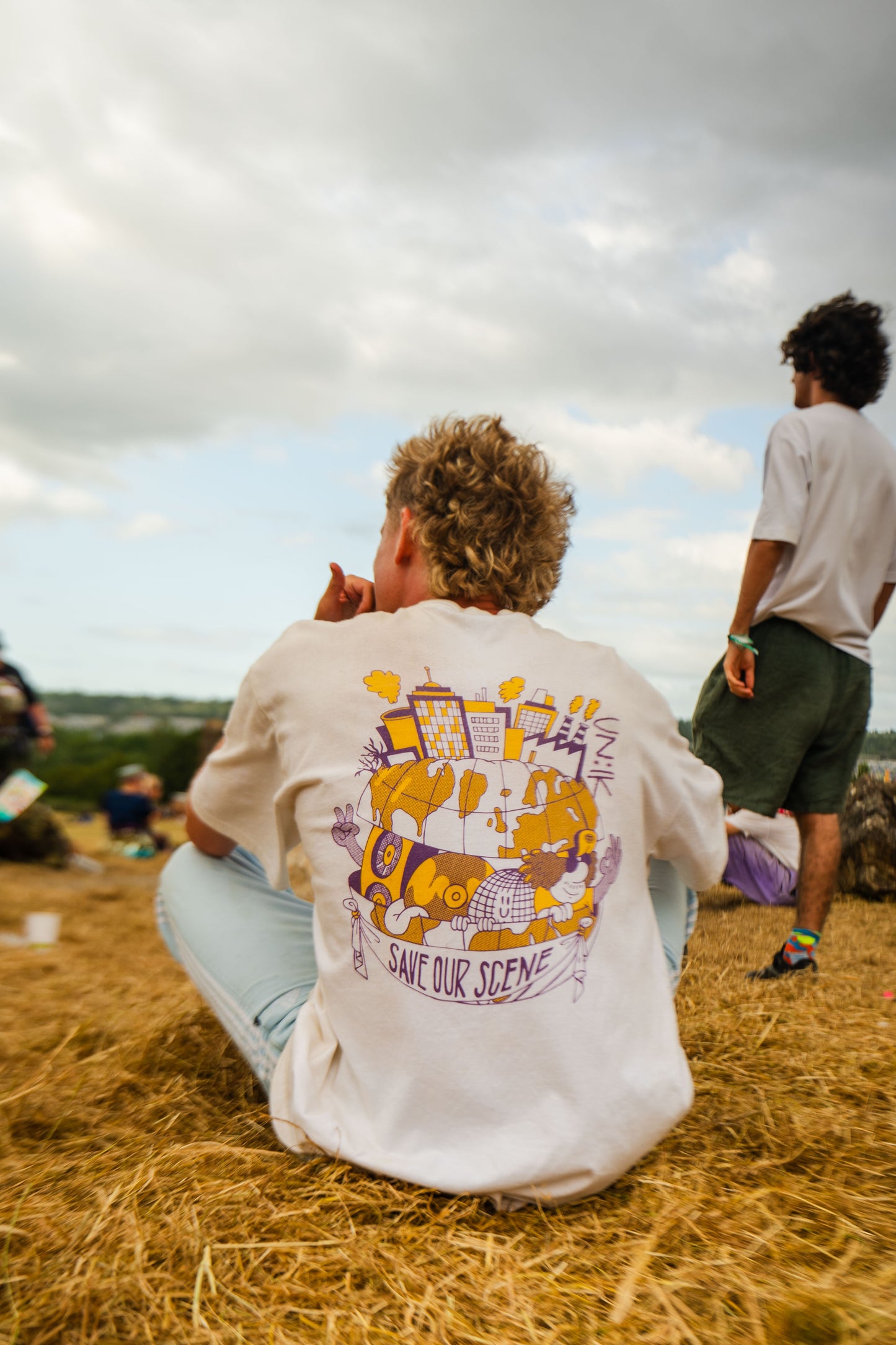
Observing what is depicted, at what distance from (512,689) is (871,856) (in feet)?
10.7

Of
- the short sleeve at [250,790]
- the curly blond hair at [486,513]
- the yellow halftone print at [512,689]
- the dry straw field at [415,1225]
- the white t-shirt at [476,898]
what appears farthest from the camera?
the curly blond hair at [486,513]

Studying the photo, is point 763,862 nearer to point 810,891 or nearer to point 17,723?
point 810,891

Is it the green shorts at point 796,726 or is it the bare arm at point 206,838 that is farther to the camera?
the green shorts at point 796,726

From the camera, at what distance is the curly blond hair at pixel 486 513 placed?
58.1 inches

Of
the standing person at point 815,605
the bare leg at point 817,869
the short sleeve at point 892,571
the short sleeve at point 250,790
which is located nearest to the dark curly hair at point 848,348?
the standing person at point 815,605

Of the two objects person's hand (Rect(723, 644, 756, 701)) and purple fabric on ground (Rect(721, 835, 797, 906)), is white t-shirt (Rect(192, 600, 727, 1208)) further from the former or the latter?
purple fabric on ground (Rect(721, 835, 797, 906))

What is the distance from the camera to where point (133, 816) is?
26.3 feet

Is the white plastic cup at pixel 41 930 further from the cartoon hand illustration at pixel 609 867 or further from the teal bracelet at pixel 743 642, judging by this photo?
the cartoon hand illustration at pixel 609 867

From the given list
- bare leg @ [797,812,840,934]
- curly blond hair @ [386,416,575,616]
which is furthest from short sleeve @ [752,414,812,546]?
curly blond hair @ [386,416,575,616]

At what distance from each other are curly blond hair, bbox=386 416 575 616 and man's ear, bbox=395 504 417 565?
0.6 inches

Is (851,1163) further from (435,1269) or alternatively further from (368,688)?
(368,688)

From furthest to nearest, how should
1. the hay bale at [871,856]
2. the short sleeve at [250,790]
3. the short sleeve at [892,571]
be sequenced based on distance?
the hay bale at [871,856] → the short sleeve at [892,571] → the short sleeve at [250,790]

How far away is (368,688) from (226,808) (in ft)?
1.20

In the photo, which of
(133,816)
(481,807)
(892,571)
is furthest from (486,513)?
(133,816)
